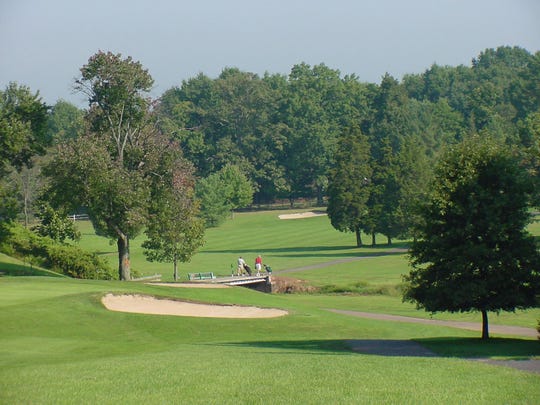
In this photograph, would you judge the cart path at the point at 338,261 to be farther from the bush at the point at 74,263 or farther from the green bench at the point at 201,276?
the bush at the point at 74,263

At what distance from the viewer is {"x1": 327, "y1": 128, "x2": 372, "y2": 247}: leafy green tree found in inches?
3514

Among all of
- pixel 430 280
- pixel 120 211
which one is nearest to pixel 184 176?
pixel 120 211

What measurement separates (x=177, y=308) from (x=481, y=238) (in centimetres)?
1466

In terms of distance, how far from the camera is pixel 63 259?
5353cm

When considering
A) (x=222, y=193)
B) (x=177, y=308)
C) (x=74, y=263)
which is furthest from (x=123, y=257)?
(x=222, y=193)

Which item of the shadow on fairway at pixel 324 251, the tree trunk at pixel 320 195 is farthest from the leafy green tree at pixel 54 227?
the tree trunk at pixel 320 195

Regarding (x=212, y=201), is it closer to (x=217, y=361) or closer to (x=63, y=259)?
(x=63, y=259)

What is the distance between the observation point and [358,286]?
56.4 metres

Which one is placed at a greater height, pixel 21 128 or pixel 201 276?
pixel 21 128

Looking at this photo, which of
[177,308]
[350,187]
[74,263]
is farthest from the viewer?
[350,187]

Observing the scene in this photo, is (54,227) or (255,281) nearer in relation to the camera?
(255,281)

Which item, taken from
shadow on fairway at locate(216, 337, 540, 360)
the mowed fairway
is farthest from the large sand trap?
shadow on fairway at locate(216, 337, 540, 360)

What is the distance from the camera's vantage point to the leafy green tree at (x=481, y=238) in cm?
2647

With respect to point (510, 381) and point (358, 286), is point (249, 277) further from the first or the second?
point (510, 381)
